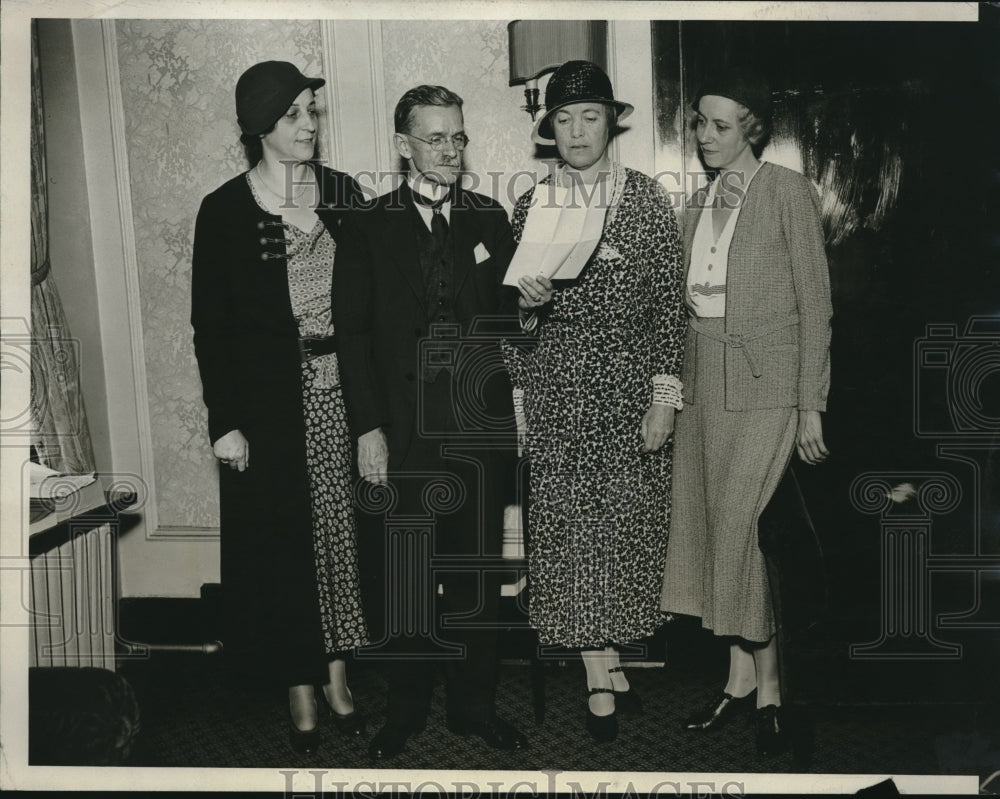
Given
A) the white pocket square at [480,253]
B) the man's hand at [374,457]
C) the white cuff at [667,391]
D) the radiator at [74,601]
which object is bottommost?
the radiator at [74,601]

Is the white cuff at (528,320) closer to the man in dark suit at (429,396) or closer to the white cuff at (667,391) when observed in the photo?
the man in dark suit at (429,396)

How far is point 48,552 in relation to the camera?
251cm

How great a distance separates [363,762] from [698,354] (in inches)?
61.2

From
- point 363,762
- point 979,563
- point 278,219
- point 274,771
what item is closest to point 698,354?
point 979,563

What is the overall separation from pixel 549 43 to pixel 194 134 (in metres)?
1.07

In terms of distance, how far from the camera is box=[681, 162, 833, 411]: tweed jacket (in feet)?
7.68

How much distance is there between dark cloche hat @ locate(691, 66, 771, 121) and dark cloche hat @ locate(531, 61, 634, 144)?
0.81 feet

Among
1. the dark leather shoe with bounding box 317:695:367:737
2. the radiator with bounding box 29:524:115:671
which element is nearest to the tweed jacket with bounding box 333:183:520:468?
the dark leather shoe with bounding box 317:695:367:737

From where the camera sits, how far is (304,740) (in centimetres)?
250

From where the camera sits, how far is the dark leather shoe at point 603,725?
2467 mm

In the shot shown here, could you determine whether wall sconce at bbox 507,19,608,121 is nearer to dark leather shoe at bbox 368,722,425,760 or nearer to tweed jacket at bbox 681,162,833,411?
tweed jacket at bbox 681,162,833,411

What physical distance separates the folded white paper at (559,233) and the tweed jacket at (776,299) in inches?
15.7

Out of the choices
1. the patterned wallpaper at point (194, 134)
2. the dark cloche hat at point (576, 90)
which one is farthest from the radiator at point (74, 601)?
the dark cloche hat at point (576, 90)

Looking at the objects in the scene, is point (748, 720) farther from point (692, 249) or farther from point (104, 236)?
point (104, 236)
